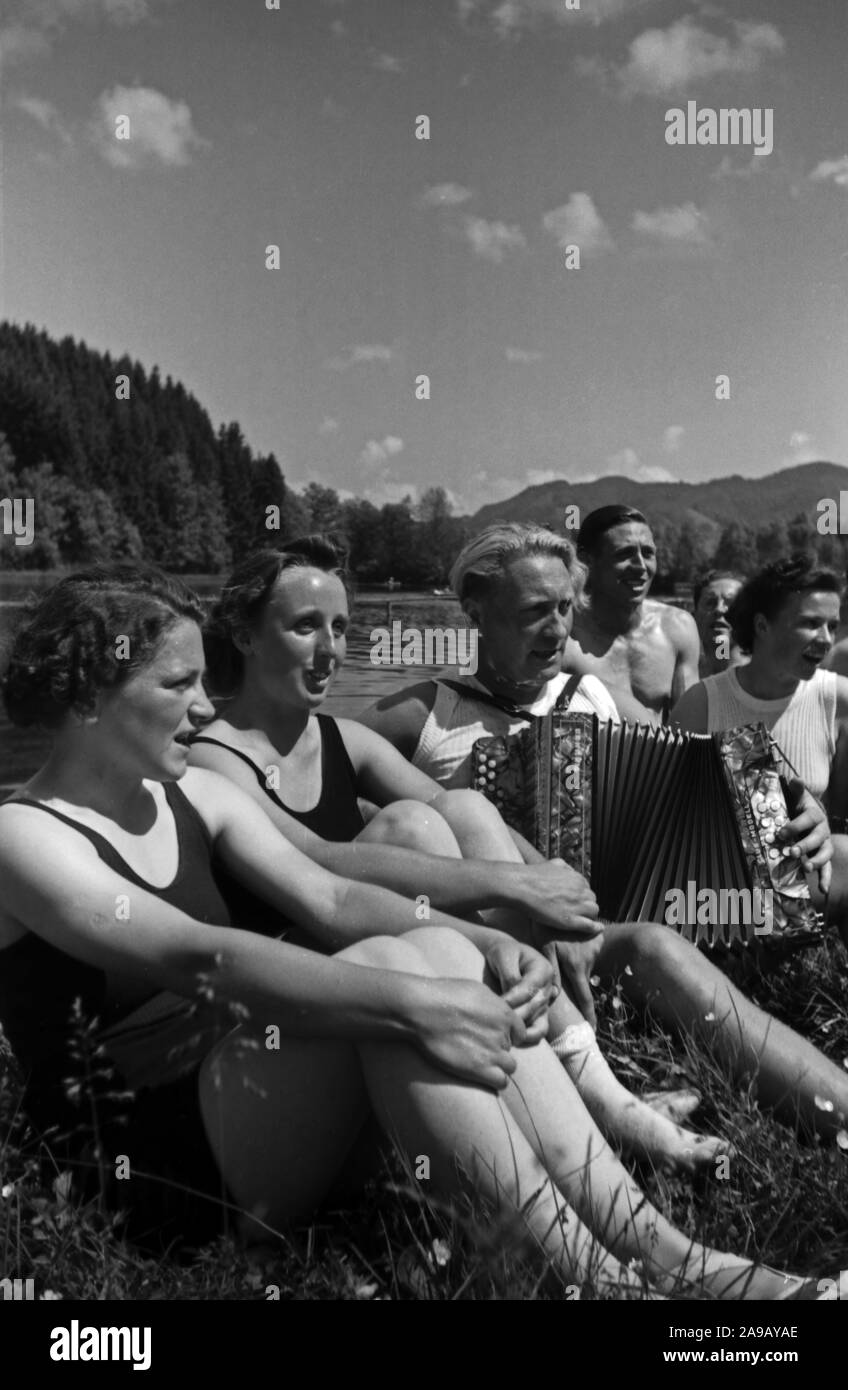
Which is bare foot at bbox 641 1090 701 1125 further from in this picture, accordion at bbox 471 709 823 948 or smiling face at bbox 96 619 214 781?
smiling face at bbox 96 619 214 781

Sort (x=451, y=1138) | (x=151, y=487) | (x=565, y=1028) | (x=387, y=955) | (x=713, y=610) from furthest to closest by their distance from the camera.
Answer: (x=151, y=487)
(x=713, y=610)
(x=565, y=1028)
(x=387, y=955)
(x=451, y=1138)

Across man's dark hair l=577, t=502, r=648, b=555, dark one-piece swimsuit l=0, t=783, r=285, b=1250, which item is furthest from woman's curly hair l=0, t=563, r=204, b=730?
man's dark hair l=577, t=502, r=648, b=555

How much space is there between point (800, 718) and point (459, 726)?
134 centimetres

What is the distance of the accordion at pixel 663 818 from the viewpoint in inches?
127

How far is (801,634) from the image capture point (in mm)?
4227

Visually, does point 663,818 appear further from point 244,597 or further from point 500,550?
point 244,597

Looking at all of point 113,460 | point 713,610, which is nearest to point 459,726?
point 713,610

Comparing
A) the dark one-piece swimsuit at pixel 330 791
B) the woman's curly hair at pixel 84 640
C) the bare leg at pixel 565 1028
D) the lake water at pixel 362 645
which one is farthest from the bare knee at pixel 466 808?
the lake water at pixel 362 645

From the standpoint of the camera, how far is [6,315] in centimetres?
770

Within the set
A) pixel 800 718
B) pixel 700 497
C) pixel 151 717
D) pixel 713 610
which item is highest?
pixel 700 497

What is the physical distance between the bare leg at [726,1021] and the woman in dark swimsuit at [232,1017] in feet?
2.01

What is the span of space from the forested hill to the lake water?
120cm

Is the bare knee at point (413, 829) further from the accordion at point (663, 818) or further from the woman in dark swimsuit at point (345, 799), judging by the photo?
the accordion at point (663, 818)
